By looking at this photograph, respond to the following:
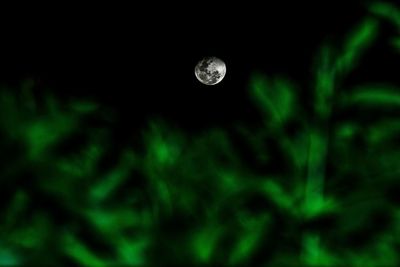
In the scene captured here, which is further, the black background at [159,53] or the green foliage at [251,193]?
the black background at [159,53]

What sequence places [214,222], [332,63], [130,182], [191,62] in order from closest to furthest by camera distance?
[214,222], [332,63], [130,182], [191,62]

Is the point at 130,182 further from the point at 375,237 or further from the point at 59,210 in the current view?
the point at 375,237

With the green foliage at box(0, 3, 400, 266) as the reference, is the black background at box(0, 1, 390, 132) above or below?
above

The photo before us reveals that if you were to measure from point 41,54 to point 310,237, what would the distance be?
→ 4.34 m

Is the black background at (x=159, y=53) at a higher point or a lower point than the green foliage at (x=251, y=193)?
higher

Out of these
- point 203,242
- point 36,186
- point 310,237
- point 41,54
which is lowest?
point 203,242

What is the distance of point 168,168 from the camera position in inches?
60.0

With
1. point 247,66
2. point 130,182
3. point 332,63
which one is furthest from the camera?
point 247,66

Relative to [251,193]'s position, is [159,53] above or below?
above

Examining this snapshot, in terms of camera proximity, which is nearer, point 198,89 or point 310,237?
point 310,237

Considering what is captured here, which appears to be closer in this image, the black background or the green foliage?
the green foliage

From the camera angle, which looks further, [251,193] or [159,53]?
[159,53]

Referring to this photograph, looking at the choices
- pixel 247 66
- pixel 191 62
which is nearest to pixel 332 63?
pixel 247 66

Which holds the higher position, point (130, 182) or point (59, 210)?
point (130, 182)
